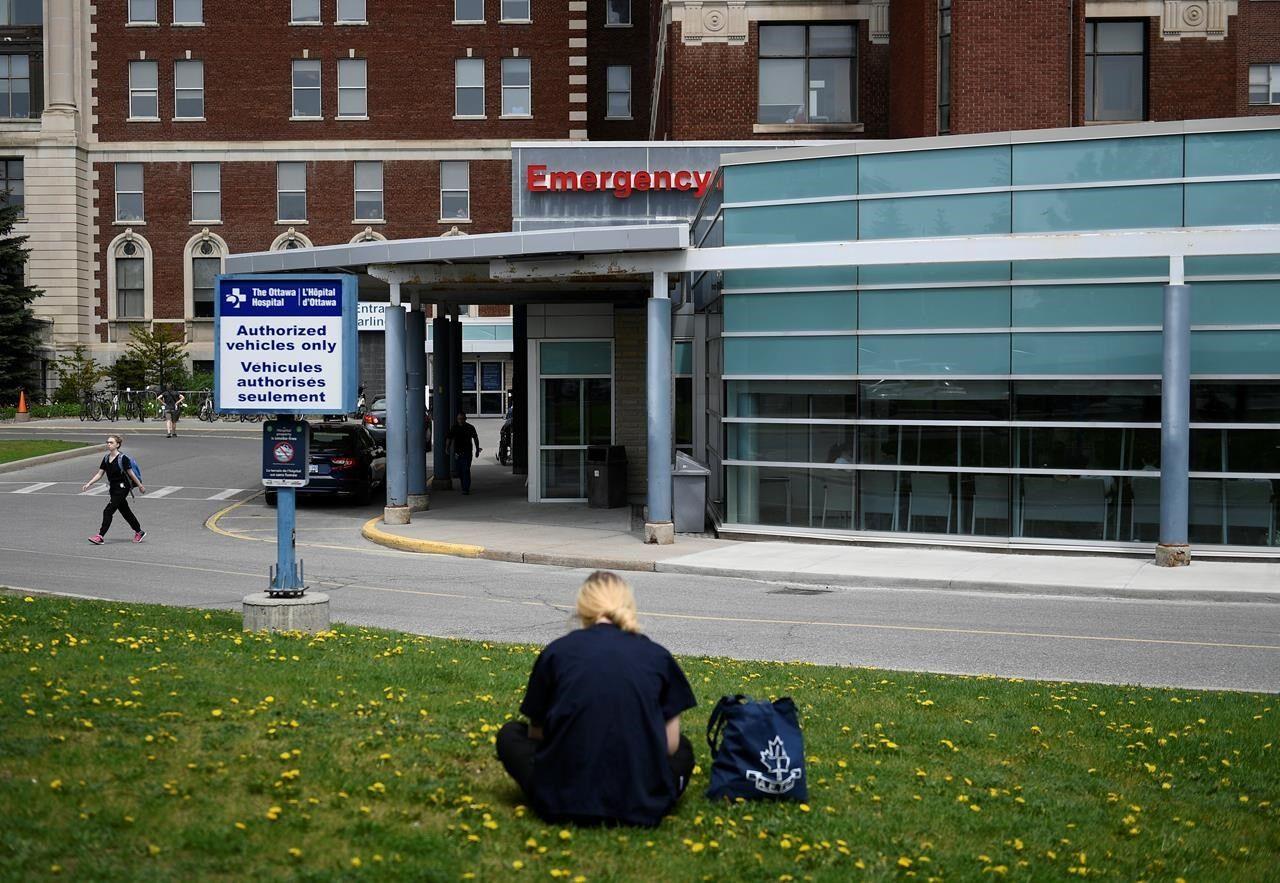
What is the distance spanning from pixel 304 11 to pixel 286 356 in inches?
1952

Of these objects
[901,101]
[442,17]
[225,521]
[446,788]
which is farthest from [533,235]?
[442,17]

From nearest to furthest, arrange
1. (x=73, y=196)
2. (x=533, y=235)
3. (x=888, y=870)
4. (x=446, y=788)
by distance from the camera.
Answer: (x=888, y=870) < (x=446, y=788) < (x=533, y=235) < (x=73, y=196)

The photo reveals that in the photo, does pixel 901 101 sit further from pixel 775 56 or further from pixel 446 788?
pixel 446 788

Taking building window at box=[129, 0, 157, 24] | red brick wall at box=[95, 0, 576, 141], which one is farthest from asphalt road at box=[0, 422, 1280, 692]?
building window at box=[129, 0, 157, 24]

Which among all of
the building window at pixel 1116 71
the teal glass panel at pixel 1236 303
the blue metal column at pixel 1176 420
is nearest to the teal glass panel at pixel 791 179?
the blue metal column at pixel 1176 420

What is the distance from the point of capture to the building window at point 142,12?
5728 centimetres

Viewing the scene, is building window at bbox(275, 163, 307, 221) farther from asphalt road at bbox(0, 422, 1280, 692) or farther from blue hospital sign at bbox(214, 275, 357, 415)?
blue hospital sign at bbox(214, 275, 357, 415)

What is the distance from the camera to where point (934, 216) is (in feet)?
66.9

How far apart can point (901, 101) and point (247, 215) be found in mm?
35772

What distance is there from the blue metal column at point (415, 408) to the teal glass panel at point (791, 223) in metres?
7.22

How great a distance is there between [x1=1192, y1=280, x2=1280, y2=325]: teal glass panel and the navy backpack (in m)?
14.5

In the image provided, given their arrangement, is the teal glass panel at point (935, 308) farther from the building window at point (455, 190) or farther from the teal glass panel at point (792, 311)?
the building window at point (455, 190)

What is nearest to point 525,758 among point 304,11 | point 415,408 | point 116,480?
point 116,480

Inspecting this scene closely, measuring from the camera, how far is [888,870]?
19.3 feet
